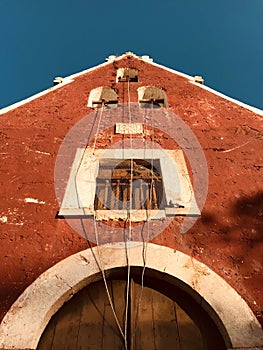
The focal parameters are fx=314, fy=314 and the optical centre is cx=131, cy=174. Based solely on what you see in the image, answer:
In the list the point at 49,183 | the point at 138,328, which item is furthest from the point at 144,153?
the point at 138,328

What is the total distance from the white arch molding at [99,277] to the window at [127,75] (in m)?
4.75

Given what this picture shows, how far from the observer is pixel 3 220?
3584 mm

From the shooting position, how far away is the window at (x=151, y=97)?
6.04m

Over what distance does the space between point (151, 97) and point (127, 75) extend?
1178 millimetres

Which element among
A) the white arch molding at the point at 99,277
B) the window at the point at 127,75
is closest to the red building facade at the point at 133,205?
the white arch molding at the point at 99,277

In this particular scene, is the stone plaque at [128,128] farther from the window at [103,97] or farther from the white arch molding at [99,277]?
the white arch molding at [99,277]

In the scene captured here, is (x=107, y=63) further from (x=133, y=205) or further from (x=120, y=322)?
(x=120, y=322)

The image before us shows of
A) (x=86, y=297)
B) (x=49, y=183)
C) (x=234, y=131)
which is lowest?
(x=86, y=297)

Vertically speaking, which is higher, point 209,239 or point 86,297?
point 209,239

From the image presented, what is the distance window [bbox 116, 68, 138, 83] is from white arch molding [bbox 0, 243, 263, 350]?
475 cm

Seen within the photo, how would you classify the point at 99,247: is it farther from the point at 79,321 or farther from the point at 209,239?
the point at 209,239

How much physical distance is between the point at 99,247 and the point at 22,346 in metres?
1.13

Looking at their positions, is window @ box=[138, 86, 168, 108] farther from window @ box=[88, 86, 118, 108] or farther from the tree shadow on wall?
the tree shadow on wall

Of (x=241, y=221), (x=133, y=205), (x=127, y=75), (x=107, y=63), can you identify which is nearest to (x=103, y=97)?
(x=127, y=75)
